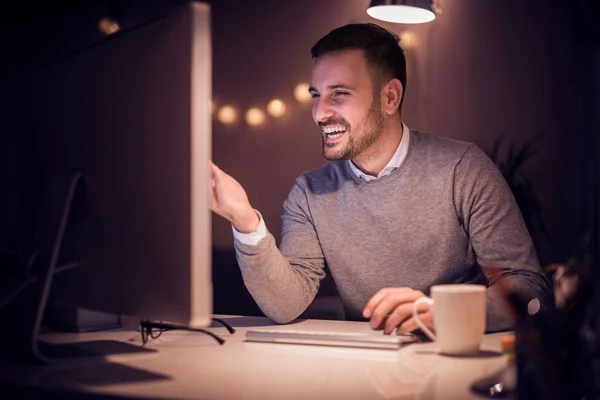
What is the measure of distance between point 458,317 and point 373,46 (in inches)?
53.3

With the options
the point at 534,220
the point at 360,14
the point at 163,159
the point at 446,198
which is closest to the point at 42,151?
the point at 163,159

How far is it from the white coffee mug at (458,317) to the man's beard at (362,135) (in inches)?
40.9

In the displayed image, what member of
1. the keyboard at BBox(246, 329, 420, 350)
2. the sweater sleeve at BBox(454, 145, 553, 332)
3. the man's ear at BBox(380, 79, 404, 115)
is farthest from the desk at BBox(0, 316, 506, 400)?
the man's ear at BBox(380, 79, 404, 115)

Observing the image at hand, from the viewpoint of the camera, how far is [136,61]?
1.07 m

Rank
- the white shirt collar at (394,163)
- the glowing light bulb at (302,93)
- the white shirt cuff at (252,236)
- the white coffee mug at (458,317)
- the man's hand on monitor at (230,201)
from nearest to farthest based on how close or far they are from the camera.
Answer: the white coffee mug at (458,317) → the man's hand on monitor at (230,201) → the white shirt cuff at (252,236) → the white shirt collar at (394,163) → the glowing light bulb at (302,93)

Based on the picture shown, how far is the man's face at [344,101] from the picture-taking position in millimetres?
2244

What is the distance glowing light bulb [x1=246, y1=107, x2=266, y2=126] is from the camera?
2.71 meters

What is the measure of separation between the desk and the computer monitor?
11 centimetres

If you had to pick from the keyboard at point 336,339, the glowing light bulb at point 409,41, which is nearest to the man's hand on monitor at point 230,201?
the keyboard at point 336,339

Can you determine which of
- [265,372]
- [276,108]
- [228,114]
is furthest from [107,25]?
[265,372]

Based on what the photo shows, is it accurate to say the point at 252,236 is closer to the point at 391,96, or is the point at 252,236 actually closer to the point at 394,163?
the point at 394,163

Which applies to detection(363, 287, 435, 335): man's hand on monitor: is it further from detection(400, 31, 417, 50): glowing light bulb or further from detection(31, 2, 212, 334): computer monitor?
detection(400, 31, 417, 50): glowing light bulb

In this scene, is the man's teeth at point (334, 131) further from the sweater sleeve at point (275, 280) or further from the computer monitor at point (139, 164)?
the computer monitor at point (139, 164)

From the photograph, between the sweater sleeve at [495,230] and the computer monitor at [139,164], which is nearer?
the computer monitor at [139,164]
